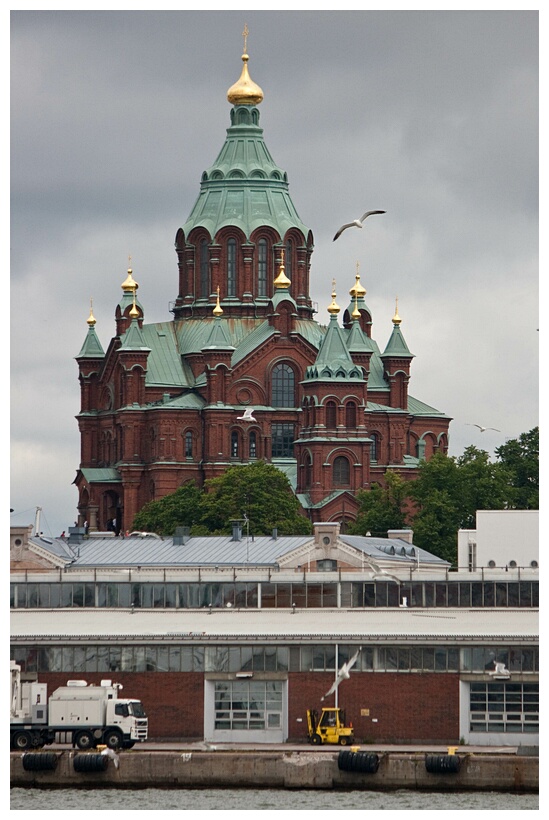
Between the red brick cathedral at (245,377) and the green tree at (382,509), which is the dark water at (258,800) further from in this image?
the red brick cathedral at (245,377)

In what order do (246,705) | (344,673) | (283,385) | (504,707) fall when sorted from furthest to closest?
1. (283,385)
2. (246,705)
3. (504,707)
4. (344,673)

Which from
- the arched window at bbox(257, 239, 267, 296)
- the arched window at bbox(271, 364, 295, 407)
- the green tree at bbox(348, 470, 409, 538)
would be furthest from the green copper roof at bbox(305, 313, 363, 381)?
the arched window at bbox(257, 239, 267, 296)

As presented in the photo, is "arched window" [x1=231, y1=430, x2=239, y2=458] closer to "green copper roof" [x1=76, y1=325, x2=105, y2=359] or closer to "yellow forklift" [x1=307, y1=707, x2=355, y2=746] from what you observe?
"green copper roof" [x1=76, y1=325, x2=105, y2=359]

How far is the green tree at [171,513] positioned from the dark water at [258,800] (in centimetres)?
6035

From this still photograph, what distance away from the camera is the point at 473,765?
2778 inches

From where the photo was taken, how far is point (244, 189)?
510 ft

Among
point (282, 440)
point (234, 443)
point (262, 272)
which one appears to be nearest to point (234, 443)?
point (234, 443)

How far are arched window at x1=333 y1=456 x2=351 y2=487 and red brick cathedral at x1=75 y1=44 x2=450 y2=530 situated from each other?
100 mm

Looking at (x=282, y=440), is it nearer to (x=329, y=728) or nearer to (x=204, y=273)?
(x=204, y=273)

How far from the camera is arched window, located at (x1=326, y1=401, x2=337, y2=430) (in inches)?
5664

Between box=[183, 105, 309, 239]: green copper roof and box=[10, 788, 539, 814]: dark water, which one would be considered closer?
box=[10, 788, 539, 814]: dark water

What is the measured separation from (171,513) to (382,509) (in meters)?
9.82

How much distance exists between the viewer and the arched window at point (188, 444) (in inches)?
5802
